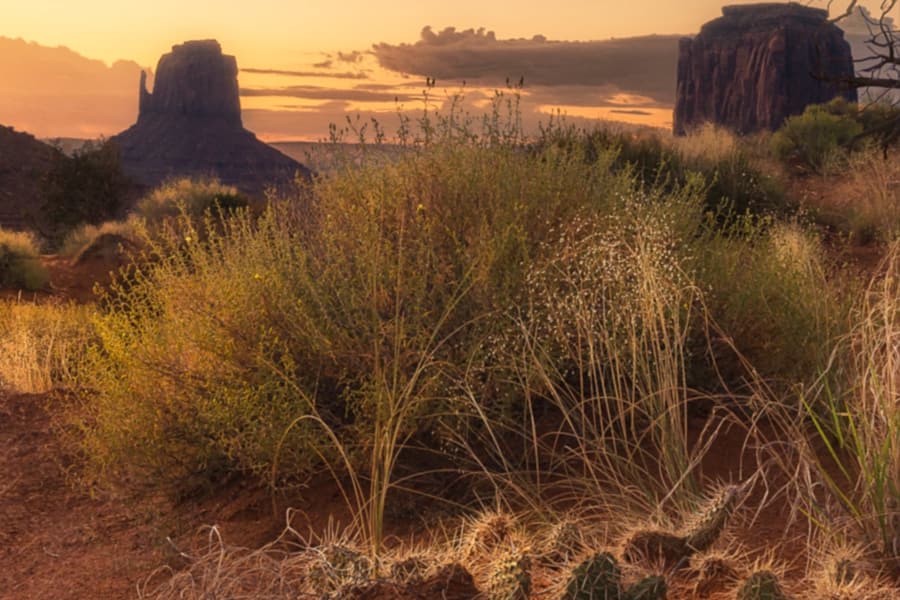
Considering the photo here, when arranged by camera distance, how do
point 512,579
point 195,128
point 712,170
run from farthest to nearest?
point 195,128 < point 712,170 < point 512,579

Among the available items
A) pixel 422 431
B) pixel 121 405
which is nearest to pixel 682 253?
pixel 422 431

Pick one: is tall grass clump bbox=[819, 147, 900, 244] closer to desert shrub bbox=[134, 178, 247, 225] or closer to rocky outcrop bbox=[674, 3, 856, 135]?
desert shrub bbox=[134, 178, 247, 225]

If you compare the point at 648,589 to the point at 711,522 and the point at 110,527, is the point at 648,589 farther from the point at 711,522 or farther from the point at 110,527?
the point at 110,527

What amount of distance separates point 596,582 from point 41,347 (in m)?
7.51

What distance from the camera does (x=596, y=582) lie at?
9.09 ft

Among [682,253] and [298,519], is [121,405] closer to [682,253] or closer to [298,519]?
[298,519]

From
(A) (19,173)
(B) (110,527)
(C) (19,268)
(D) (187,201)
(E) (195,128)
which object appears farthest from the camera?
(E) (195,128)

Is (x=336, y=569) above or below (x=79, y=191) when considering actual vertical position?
above

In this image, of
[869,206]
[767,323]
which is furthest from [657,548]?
[869,206]

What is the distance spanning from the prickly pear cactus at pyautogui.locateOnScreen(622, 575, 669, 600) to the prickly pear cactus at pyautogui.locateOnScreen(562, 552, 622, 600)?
Answer: 0.12ft

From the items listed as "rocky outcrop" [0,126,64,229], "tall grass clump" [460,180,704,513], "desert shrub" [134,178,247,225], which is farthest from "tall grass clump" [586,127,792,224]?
"rocky outcrop" [0,126,64,229]

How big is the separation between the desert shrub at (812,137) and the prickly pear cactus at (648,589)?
20631 millimetres

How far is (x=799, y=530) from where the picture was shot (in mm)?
4012

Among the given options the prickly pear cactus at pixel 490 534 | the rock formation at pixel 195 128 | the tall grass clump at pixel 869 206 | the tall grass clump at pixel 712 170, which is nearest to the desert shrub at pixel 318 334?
the prickly pear cactus at pixel 490 534
